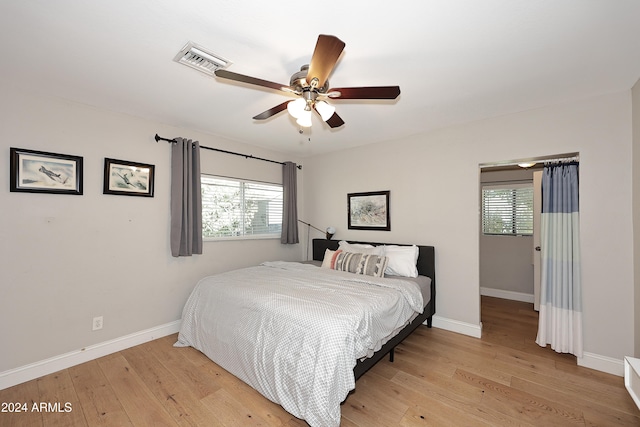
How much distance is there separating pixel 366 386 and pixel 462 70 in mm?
2619

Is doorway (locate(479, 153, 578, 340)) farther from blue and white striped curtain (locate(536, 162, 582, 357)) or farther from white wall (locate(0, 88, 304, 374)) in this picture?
white wall (locate(0, 88, 304, 374))

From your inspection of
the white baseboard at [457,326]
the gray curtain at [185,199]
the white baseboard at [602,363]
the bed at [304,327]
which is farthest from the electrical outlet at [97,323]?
the white baseboard at [602,363]

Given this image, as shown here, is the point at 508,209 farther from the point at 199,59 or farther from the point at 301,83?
the point at 199,59

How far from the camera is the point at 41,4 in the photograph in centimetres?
142

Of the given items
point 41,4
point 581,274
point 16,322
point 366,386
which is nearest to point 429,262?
point 581,274

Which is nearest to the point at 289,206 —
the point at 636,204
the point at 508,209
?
the point at 508,209

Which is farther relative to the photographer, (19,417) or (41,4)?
(19,417)

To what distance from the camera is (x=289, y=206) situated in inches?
177

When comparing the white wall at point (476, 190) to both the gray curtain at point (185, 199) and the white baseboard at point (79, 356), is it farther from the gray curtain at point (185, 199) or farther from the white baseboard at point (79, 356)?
the white baseboard at point (79, 356)

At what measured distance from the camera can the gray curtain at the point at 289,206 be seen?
14.6 ft

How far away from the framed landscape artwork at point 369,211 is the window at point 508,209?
7.20 ft

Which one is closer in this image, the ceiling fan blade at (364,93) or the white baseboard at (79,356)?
the ceiling fan blade at (364,93)

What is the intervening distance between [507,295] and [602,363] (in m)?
2.14

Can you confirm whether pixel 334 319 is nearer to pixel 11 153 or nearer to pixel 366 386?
pixel 366 386
